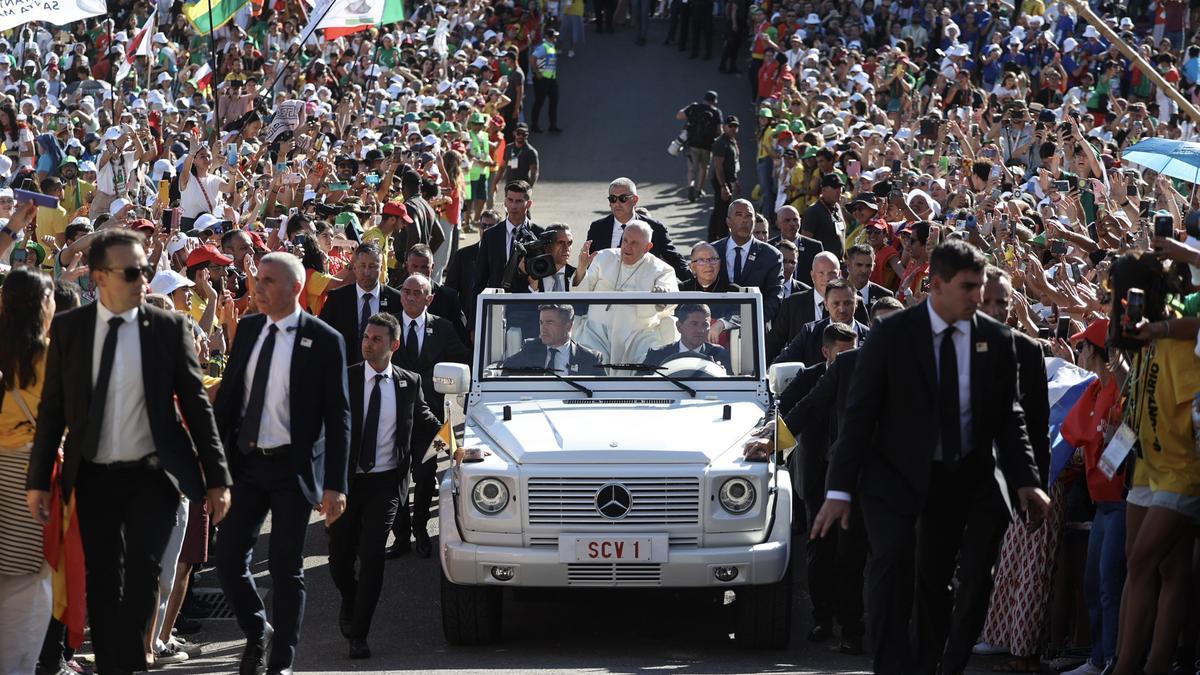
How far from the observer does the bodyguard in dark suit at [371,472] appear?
981 centimetres

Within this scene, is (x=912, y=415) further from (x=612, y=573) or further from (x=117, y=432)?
(x=117, y=432)

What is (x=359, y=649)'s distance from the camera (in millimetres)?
9789

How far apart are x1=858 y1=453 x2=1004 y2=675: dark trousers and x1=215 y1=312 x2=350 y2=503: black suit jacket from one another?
238 cm

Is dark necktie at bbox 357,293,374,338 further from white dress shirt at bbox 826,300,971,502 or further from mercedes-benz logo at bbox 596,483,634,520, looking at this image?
white dress shirt at bbox 826,300,971,502

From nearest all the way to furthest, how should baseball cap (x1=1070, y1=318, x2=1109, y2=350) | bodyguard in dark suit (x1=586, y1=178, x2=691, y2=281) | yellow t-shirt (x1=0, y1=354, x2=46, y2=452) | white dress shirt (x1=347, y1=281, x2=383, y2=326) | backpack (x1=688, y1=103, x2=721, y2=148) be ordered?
yellow t-shirt (x1=0, y1=354, x2=46, y2=452), baseball cap (x1=1070, y1=318, x2=1109, y2=350), white dress shirt (x1=347, y1=281, x2=383, y2=326), bodyguard in dark suit (x1=586, y1=178, x2=691, y2=281), backpack (x1=688, y1=103, x2=721, y2=148)

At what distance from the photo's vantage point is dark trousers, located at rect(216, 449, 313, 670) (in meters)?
8.34

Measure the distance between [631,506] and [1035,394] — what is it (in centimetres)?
248

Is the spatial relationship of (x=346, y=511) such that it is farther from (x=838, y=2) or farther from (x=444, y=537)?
(x=838, y=2)

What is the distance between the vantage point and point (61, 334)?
7.55 metres

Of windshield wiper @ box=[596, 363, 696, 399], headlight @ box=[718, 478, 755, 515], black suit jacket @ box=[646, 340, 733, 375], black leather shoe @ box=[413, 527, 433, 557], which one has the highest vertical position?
black suit jacket @ box=[646, 340, 733, 375]

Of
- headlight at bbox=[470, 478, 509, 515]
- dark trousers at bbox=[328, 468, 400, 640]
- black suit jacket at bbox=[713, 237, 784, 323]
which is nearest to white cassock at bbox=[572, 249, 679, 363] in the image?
headlight at bbox=[470, 478, 509, 515]

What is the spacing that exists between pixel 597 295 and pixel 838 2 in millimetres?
27652

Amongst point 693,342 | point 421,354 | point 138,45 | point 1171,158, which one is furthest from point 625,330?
point 138,45

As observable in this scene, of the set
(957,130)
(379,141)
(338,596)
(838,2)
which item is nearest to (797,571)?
(338,596)
